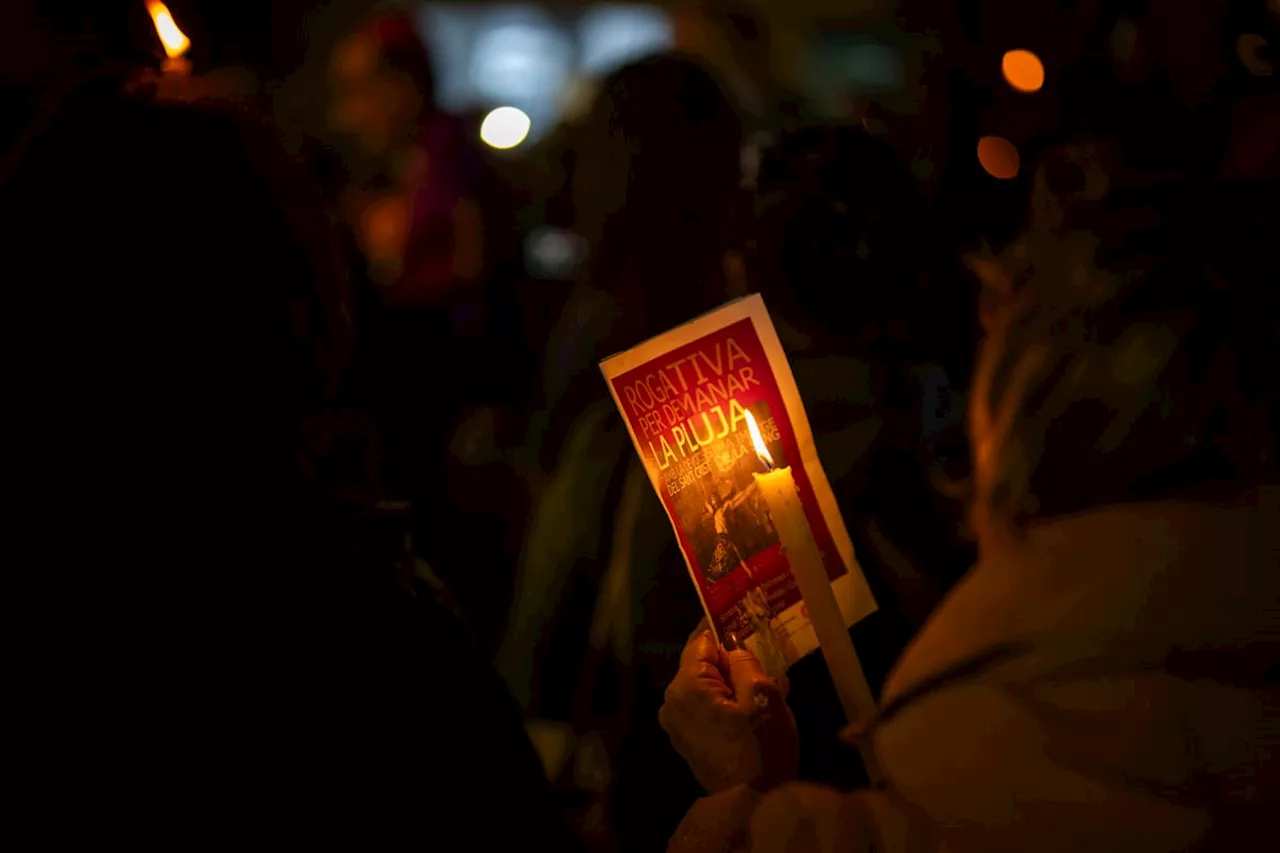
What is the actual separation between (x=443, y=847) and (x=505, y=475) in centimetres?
40

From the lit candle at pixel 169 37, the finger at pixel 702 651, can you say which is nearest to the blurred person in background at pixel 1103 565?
the finger at pixel 702 651

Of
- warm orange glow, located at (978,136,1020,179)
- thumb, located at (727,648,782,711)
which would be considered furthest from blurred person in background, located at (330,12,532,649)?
warm orange glow, located at (978,136,1020,179)

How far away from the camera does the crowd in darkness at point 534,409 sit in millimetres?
573

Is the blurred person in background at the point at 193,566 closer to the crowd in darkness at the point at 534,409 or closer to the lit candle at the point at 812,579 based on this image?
the crowd in darkness at the point at 534,409

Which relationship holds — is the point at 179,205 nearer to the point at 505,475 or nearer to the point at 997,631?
the point at 505,475

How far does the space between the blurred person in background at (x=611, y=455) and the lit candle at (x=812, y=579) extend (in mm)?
165

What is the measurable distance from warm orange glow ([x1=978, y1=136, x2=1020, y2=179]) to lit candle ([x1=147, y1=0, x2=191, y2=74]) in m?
0.83

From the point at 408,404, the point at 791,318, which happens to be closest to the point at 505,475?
the point at 408,404

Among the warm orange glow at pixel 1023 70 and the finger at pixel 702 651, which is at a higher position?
the warm orange glow at pixel 1023 70

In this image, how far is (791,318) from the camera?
1.02 m

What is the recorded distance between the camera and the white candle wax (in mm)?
784

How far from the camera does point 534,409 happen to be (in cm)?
94

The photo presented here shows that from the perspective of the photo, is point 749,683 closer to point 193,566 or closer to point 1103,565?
point 1103,565

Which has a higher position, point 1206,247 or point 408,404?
point 408,404
